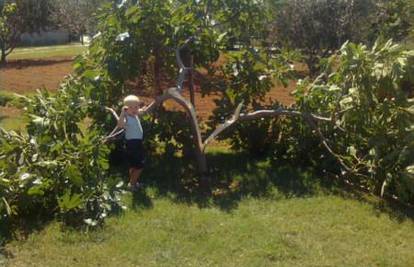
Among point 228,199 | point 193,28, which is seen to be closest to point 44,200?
point 228,199

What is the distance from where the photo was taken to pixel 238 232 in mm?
5453

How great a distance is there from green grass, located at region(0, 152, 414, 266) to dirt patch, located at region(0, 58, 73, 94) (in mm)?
8309

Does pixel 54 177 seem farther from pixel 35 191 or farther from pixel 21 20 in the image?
pixel 21 20

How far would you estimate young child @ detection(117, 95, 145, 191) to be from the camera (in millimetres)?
6605

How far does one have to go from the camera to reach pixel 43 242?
5273 mm

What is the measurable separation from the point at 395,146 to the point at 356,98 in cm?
64

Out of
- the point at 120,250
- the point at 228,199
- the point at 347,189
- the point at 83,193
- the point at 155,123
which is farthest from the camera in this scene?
the point at 155,123

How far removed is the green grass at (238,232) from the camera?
4949 millimetres

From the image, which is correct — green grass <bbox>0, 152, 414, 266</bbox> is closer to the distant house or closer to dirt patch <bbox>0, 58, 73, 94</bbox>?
dirt patch <bbox>0, 58, 73, 94</bbox>

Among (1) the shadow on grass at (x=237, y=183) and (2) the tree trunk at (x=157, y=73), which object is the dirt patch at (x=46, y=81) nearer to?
(2) the tree trunk at (x=157, y=73)

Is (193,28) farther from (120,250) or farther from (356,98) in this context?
(120,250)

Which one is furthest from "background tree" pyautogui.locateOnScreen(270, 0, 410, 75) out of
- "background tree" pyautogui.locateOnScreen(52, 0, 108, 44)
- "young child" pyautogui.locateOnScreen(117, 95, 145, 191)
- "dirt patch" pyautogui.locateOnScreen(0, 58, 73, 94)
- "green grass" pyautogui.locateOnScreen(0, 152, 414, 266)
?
"background tree" pyautogui.locateOnScreen(52, 0, 108, 44)

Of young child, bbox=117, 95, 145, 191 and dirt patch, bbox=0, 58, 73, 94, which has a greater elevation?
young child, bbox=117, 95, 145, 191

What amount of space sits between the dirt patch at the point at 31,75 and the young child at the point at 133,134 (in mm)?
7620
